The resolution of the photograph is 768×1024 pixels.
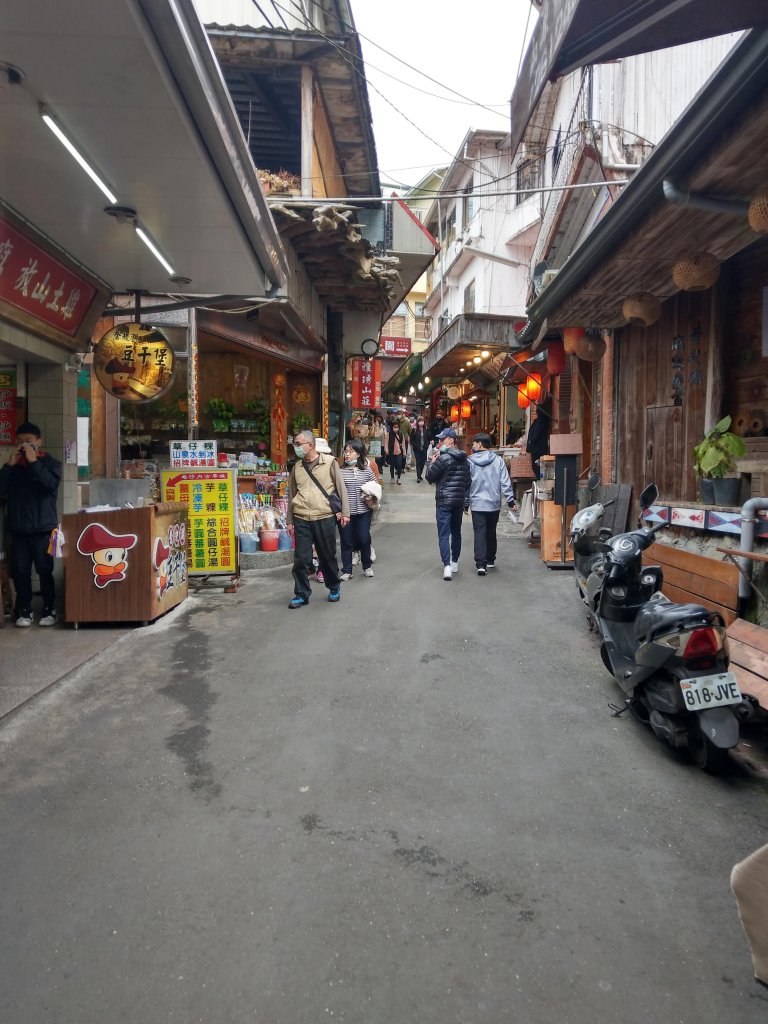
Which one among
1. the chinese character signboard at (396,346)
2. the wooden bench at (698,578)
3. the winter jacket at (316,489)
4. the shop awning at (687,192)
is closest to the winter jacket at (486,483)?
the shop awning at (687,192)


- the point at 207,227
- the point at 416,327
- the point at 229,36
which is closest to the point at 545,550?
the point at 207,227

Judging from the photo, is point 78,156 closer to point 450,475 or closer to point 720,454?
point 720,454

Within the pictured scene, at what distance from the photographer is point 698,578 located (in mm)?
5879

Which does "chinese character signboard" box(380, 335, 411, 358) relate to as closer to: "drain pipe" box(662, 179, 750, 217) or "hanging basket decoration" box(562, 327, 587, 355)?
"hanging basket decoration" box(562, 327, 587, 355)

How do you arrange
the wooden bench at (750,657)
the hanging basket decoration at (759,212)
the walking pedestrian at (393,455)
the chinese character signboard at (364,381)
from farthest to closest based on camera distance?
1. the walking pedestrian at (393,455)
2. the chinese character signboard at (364,381)
3. the hanging basket decoration at (759,212)
4. the wooden bench at (750,657)

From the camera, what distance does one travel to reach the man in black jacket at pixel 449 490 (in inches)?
377

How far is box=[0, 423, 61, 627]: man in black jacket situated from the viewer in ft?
22.4

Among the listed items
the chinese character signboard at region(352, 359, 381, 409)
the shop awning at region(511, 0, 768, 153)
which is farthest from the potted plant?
the chinese character signboard at region(352, 359, 381, 409)

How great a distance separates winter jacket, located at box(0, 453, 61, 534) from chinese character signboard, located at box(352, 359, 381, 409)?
1513 centimetres

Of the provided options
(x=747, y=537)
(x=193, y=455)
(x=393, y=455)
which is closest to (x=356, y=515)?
(x=193, y=455)

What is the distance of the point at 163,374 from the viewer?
25.5ft

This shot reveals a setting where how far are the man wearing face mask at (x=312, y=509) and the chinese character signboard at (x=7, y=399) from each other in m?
3.36

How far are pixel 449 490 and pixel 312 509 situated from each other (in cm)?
252

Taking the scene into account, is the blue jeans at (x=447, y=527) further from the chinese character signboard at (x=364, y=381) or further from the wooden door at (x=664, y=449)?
the chinese character signboard at (x=364, y=381)
